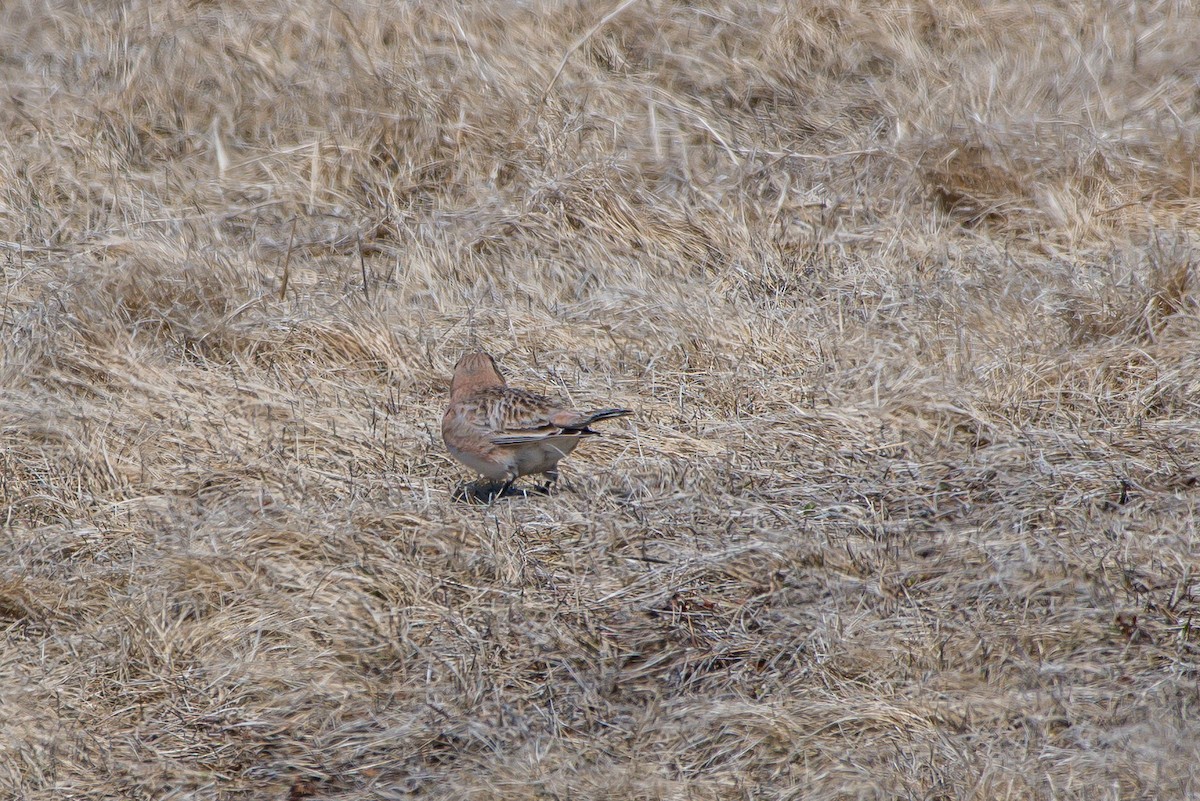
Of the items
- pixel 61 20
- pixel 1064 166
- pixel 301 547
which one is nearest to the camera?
pixel 301 547

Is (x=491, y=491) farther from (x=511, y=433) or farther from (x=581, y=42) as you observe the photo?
(x=581, y=42)

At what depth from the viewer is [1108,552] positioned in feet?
12.9

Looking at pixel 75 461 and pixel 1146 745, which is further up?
pixel 1146 745

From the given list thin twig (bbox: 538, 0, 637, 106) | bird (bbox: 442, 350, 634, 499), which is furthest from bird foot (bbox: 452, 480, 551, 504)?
thin twig (bbox: 538, 0, 637, 106)

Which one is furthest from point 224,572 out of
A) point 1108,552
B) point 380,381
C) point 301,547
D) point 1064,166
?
point 1064,166

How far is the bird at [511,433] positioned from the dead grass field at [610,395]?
0.17 meters

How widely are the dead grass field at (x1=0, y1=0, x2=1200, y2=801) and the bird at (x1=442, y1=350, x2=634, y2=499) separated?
174 millimetres

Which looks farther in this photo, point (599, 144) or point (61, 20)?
point (61, 20)

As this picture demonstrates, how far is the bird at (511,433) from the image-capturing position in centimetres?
464

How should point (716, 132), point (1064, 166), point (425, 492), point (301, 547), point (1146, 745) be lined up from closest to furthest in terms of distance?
point (1146, 745) < point (301, 547) < point (425, 492) < point (1064, 166) < point (716, 132)

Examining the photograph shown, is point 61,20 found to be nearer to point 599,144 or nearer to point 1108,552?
point 599,144

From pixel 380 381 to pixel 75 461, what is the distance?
1225 millimetres

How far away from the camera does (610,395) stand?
5.35 metres

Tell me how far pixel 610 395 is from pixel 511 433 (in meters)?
0.82
